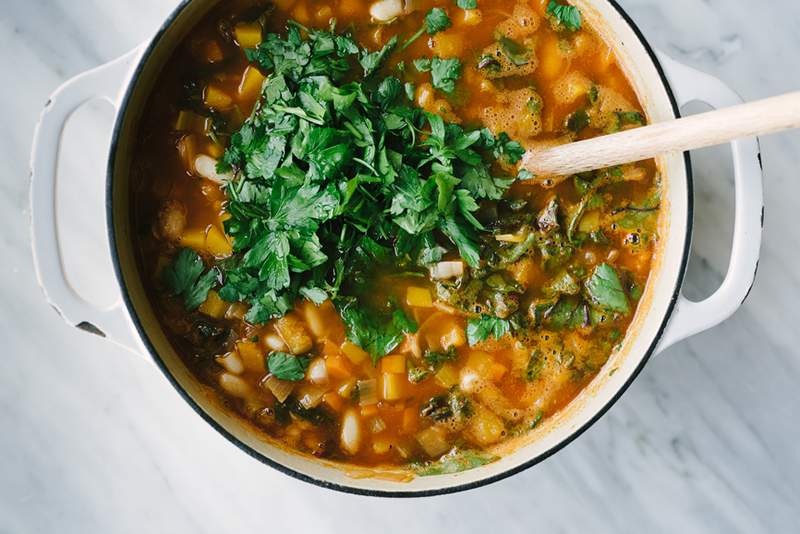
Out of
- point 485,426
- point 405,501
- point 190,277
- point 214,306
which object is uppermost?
point 190,277

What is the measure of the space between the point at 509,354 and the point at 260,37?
1.29m

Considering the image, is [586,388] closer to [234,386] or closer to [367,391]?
[367,391]

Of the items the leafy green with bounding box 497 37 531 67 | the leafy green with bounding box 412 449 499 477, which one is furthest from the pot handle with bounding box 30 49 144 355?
the leafy green with bounding box 497 37 531 67

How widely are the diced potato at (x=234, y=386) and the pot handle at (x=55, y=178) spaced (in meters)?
0.35

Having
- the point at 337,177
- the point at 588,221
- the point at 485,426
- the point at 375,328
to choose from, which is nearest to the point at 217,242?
the point at 337,177

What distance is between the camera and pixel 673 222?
2609mm

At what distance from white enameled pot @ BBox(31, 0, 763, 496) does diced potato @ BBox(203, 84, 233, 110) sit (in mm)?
168

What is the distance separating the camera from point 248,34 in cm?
256

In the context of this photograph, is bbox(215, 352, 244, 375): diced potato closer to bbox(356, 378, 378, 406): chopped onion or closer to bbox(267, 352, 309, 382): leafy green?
bbox(267, 352, 309, 382): leafy green

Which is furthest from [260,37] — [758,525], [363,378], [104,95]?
[758,525]

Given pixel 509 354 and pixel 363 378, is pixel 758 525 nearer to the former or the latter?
pixel 509 354

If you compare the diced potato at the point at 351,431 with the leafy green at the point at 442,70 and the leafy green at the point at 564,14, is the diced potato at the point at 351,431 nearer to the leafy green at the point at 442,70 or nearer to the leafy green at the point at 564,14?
the leafy green at the point at 442,70

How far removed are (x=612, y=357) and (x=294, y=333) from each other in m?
1.06

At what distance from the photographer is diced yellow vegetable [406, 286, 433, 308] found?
2.64 meters
